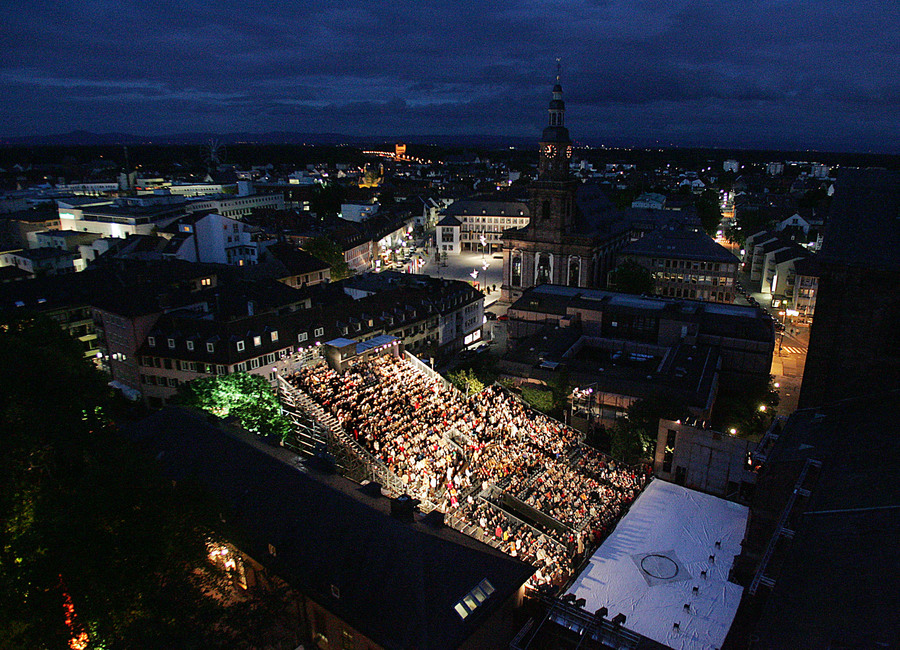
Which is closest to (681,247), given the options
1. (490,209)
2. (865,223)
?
(490,209)

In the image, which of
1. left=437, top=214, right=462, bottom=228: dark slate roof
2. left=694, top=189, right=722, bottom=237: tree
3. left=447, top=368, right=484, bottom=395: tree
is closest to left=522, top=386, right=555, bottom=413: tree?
left=447, top=368, right=484, bottom=395: tree

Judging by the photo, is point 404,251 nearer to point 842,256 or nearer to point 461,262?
point 461,262

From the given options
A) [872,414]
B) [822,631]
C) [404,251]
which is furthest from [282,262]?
[822,631]

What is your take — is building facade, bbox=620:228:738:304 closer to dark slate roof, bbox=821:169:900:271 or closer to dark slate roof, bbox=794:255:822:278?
dark slate roof, bbox=794:255:822:278

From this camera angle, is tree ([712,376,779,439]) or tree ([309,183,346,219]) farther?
tree ([309,183,346,219])

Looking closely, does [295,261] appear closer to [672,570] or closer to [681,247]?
[681,247]

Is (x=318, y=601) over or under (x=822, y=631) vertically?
under
